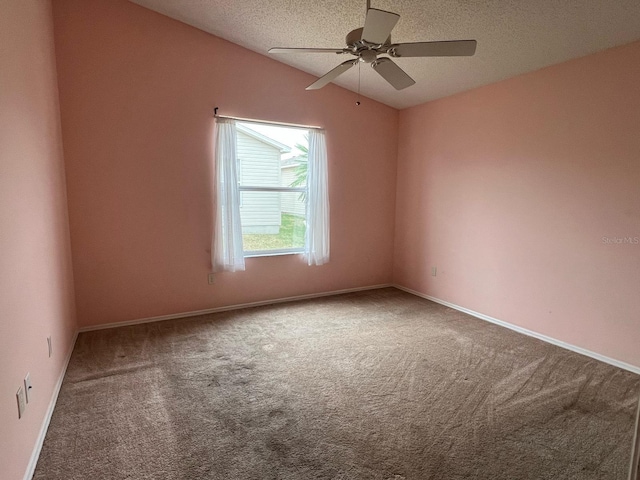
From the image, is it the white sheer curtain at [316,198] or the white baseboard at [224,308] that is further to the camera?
the white sheer curtain at [316,198]

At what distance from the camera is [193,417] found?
207 cm

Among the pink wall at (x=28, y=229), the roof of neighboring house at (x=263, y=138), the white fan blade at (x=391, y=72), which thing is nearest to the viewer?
the pink wall at (x=28, y=229)

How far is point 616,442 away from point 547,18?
9.02ft

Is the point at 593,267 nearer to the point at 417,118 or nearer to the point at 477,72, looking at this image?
the point at 477,72

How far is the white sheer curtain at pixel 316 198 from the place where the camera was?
4.29m

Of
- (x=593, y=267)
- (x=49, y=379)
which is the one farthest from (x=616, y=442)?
(x=49, y=379)

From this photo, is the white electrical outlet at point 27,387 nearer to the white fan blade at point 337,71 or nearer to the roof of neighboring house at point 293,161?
the white fan blade at point 337,71

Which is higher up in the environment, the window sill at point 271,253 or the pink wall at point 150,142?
the pink wall at point 150,142

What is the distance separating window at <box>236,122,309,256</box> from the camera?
4039 mm

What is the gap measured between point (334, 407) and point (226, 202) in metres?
2.44

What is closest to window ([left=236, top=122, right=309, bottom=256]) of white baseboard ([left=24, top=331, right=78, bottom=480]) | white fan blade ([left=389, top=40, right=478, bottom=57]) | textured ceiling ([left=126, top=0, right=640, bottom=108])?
textured ceiling ([left=126, top=0, right=640, bottom=108])

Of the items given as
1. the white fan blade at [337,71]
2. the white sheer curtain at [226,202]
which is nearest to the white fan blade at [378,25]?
the white fan blade at [337,71]

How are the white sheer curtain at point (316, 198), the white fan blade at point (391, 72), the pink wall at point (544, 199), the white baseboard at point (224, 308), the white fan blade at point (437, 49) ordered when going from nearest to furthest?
the white fan blade at point (437, 49)
the white fan blade at point (391, 72)
the pink wall at point (544, 199)
the white baseboard at point (224, 308)
the white sheer curtain at point (316, 198)

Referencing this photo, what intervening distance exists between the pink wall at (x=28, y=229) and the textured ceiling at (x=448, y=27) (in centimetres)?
152
